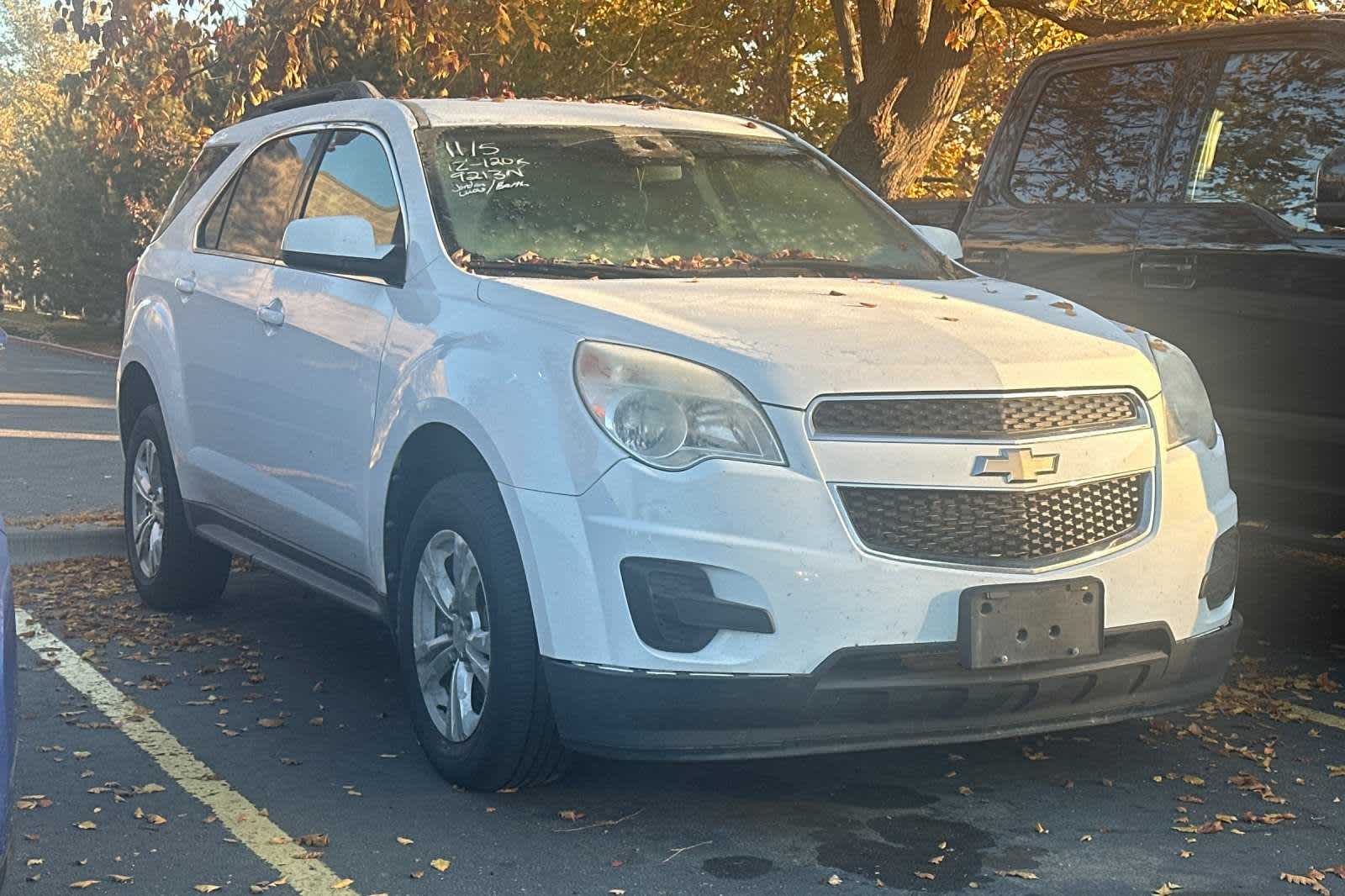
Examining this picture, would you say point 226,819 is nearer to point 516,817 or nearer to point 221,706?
point 516,817

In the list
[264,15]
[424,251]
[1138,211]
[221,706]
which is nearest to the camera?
[424,251]

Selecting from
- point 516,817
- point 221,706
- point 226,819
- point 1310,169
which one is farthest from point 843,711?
point 1310,169

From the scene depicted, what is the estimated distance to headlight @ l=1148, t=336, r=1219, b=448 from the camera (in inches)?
193

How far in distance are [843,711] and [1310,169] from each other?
3055 mm

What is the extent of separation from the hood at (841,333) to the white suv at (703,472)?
0.04ft

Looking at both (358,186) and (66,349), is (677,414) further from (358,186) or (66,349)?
(66,349)

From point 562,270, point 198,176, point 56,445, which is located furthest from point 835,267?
point 56,445

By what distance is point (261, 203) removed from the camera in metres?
6.69

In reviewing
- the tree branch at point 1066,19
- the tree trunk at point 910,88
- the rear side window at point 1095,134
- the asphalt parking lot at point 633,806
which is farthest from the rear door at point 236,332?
the tree branch at point 1066,19

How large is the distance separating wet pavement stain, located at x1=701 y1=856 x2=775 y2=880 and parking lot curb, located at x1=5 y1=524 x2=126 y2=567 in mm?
5003

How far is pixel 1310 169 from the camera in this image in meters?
6.34

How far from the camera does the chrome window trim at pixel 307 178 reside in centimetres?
554

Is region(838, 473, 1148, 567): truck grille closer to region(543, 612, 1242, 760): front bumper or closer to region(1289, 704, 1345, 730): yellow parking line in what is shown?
region(543, 612, 1242, 760): front bumper

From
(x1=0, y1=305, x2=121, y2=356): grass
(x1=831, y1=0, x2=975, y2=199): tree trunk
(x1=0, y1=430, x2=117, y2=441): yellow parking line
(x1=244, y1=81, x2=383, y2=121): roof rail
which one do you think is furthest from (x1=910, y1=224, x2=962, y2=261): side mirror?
(x1=0, y1=305, x2=121, y2=356): grass
